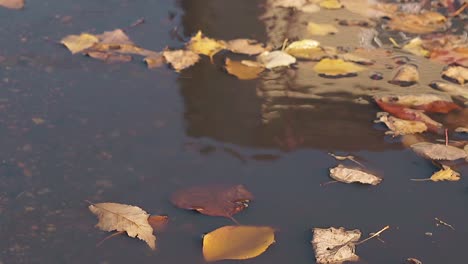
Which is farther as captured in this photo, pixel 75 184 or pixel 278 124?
pixel 278 124

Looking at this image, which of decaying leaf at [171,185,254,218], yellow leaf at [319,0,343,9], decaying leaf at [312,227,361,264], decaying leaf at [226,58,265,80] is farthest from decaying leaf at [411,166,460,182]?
yellow leaf at [319,0,343,9]

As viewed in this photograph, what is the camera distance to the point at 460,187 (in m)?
2.20

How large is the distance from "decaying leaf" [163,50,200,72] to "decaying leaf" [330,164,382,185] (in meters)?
0.93

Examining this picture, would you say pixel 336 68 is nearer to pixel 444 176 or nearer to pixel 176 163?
pixel 444 176

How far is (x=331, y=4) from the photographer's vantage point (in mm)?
3596

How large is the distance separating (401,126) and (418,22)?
1.14 metres

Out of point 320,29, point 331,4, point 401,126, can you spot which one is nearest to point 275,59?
point 320,29

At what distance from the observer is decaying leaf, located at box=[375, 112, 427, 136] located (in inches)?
97.1

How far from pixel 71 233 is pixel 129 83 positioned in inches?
36.6

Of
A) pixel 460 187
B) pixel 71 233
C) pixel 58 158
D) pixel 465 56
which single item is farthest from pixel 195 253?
pixel 465 56

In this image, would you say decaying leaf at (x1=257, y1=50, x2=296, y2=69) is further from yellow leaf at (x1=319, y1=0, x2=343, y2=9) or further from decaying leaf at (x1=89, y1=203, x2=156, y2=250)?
decaying leaf at (x1=89, y1=203, x2=156, y2=250)

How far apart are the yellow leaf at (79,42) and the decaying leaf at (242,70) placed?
2.03 feet

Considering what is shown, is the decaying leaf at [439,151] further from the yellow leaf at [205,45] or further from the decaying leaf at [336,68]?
the yellow leaf at [205,45]

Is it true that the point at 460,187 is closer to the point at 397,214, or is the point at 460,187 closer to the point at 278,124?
the point at 397,214
